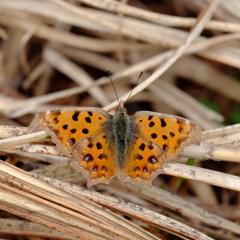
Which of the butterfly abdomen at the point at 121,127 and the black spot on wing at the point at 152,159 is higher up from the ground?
the butterfly abdomen at the point at 121,127

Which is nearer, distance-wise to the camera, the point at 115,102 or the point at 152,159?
the point at 152,159

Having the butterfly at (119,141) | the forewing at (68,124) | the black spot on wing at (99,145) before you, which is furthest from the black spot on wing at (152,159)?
the forewing at (68,124)

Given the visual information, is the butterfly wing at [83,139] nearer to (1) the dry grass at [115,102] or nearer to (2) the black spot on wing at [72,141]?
(2) the black spot on wing at [72,141]

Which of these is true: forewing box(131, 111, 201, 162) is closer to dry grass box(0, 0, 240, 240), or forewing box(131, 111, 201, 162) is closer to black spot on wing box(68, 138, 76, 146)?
dry grass box(0, 0, 240, 240)

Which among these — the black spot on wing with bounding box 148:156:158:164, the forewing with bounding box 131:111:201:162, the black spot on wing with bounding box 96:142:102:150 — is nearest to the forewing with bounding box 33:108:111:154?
the black spot on wing with bounding box 96:142:102:150

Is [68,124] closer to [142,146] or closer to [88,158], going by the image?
[88,158]

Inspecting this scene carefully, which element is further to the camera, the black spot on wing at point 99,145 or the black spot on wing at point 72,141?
the black spot on wing at point 99,145

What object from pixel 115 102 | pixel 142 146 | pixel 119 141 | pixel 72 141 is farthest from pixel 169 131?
pixel 72 141
